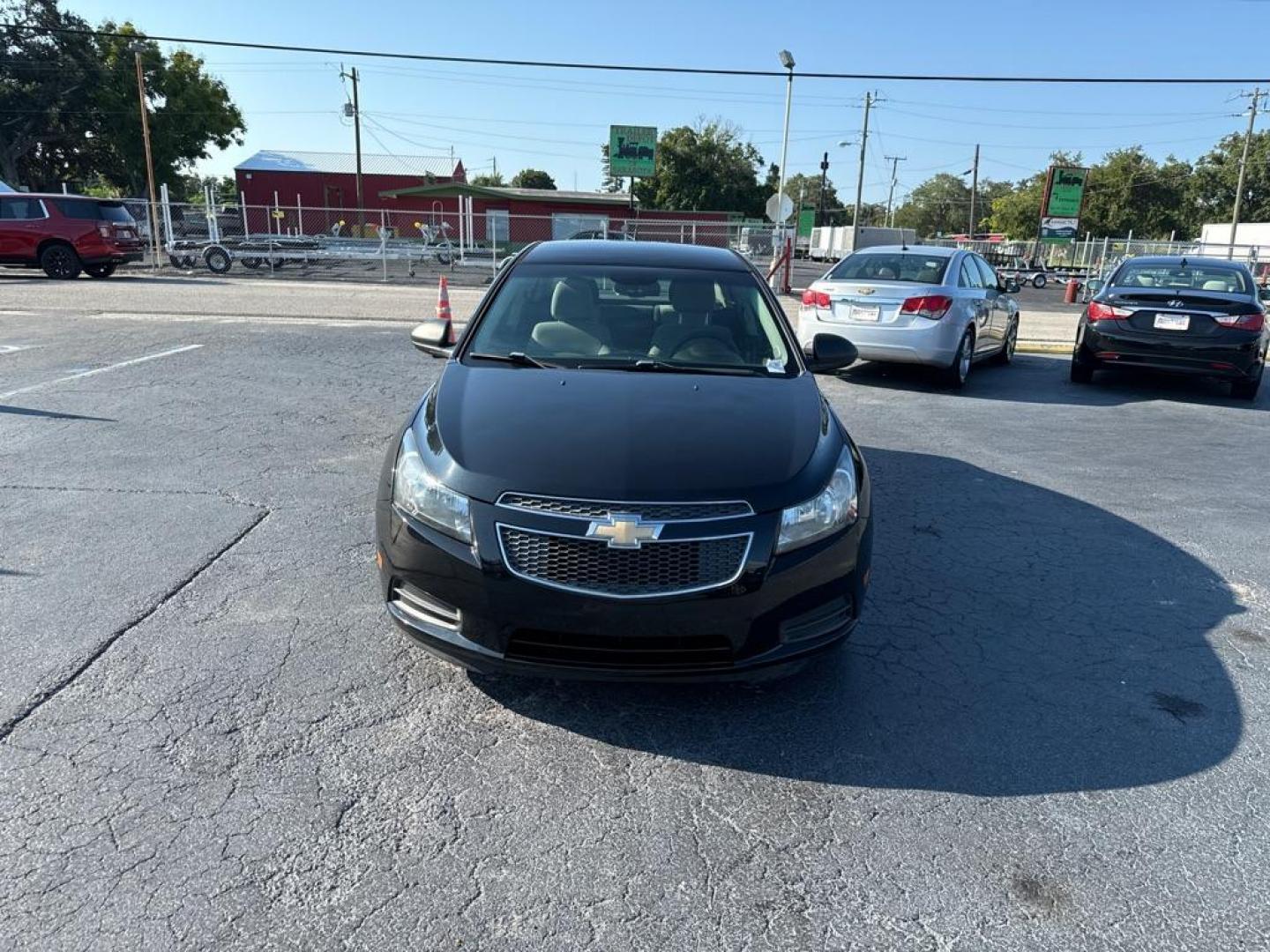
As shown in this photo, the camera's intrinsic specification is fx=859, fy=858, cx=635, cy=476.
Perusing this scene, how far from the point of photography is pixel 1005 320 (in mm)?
11094

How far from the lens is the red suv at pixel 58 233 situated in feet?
62.2

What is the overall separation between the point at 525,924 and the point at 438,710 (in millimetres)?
1038

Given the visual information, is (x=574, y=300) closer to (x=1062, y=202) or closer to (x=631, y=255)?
(x=631, y=255)

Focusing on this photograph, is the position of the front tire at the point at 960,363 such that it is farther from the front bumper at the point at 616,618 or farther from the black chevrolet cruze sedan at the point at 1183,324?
the front bumper at the point at 616,618

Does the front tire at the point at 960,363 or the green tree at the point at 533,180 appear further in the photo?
the green tree at the point at 533,180

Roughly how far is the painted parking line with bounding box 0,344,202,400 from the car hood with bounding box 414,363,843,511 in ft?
19.5

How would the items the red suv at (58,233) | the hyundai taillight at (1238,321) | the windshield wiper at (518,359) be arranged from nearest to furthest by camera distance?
the windshield wiper at (518,359)
the hyundai taillight at (1238,321)
the red suv at (58,233)

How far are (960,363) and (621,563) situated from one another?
25.7 feet

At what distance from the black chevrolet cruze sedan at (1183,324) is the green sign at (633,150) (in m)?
32.4

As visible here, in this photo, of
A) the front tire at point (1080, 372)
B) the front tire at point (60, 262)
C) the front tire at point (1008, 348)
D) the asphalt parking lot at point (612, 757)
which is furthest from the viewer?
the front tire at point (60, 262)

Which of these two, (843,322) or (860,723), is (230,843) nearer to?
(860,723)

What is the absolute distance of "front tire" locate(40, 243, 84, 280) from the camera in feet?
63.1

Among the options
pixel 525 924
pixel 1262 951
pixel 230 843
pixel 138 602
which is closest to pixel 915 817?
pixel 1262 951

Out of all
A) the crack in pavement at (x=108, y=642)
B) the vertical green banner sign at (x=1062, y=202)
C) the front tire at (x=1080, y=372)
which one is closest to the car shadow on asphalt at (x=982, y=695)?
the crack in pavement at (x=108, y=642)
